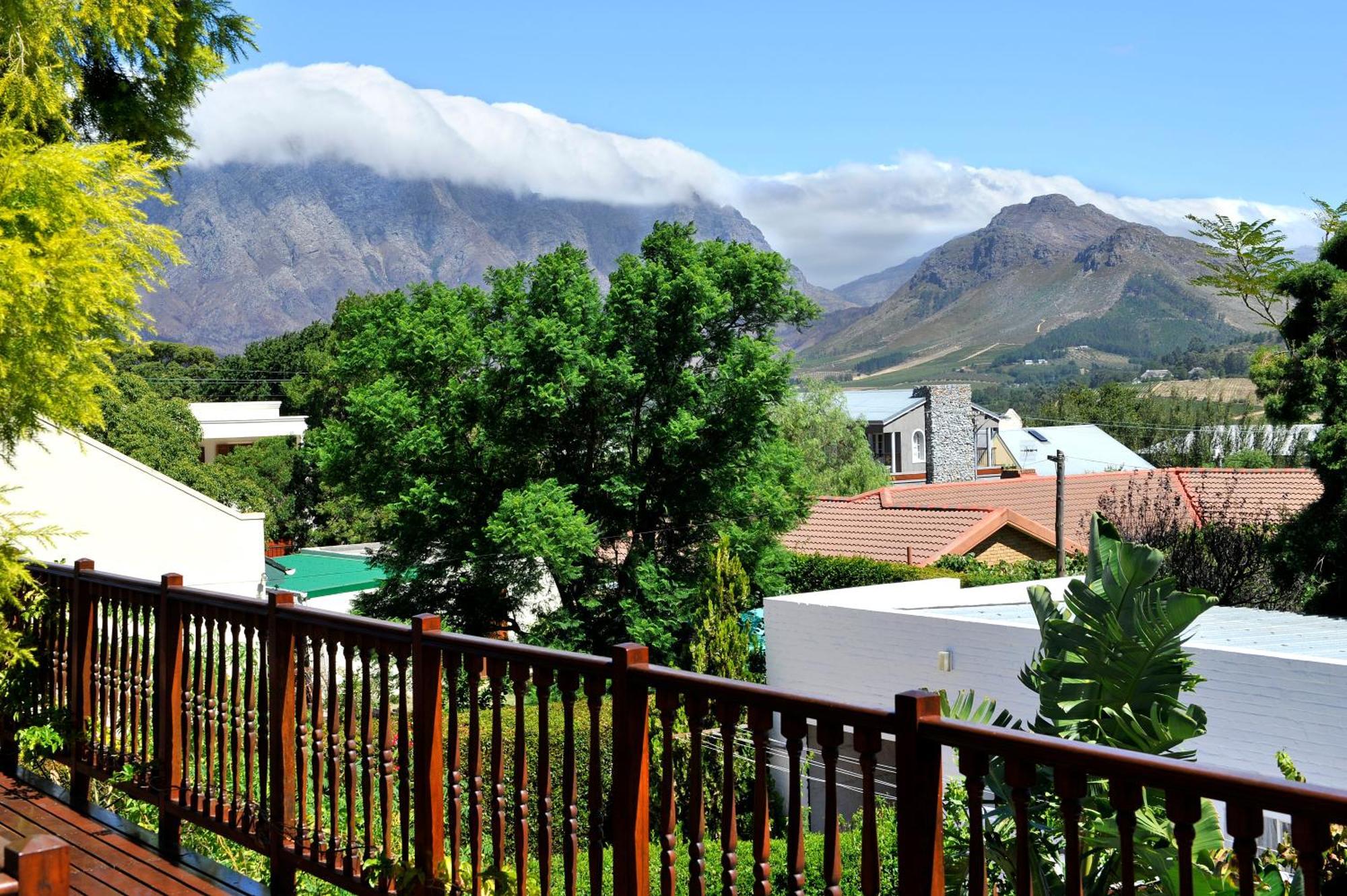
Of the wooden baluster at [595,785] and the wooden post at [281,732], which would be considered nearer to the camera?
the wooden baluster at [595,785]

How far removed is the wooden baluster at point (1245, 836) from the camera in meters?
1.47

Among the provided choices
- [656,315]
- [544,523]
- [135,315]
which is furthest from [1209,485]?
[135,315]

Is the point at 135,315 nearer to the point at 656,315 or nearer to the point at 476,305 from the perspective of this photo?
the point at 656,315

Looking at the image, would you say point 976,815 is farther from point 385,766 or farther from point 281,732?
point 281,732

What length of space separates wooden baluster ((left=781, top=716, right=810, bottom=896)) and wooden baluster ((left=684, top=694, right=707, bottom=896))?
0.80 feet

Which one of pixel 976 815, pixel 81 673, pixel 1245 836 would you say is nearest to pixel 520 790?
pixel 976 815

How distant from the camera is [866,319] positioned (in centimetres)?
19212

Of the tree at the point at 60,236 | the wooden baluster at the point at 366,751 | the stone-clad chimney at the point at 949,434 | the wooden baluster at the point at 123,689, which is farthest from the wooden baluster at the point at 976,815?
the stone-clad chimney at the point at 949,434

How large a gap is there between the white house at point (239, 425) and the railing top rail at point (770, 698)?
4267 centimetres

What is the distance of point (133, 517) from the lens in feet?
57.4

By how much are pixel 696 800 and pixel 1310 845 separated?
1.25 metres

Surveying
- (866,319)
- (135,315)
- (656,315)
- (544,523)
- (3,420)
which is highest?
(866,319)

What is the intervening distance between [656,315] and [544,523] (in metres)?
4.55

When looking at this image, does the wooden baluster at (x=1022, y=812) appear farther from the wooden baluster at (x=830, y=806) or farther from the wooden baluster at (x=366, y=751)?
the wooden baluster at (x=366, y=751)
